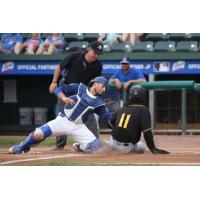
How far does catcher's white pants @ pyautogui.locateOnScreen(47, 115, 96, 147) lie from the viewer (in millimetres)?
5395

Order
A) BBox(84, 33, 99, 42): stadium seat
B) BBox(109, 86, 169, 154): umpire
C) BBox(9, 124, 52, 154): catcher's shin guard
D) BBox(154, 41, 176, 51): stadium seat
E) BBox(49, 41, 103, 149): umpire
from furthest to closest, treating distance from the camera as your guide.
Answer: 1. BBox(84, 33, 99, 42): stadium seat
2. BBox(154, 41, 176, 51): stadium seat
3. BBox(49, 41, 103, 149): umpire
4. BBox(9, 124, 52, 154): catcher's shin guard
5. BBox(109, 86, 169, 154): umpire

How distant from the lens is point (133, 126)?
17.3 feet

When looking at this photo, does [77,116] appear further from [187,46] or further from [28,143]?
→ [187,46]

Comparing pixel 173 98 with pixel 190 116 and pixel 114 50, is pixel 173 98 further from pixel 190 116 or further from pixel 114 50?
pixel 114 50

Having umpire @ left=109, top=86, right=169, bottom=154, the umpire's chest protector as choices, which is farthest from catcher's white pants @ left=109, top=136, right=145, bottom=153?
the umpire's chest protector

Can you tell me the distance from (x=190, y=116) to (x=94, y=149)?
291 cm

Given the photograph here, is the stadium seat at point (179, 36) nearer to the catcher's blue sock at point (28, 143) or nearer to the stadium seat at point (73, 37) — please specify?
the stadium seat at point (73, 37)

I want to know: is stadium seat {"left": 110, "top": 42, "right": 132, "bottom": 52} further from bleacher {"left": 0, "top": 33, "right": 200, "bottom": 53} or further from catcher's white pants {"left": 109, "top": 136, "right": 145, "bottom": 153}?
catcher's white pants {"left": 109, "top": 136, "right": 145, "bottom": 153}

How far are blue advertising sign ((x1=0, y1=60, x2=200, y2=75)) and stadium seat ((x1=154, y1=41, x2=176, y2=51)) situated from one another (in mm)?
191

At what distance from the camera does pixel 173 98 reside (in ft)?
26.9

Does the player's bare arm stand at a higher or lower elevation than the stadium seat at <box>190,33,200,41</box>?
lower

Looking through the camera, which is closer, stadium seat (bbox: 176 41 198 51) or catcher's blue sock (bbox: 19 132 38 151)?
catcher's blue sock (bbox: 19 132 38 151)

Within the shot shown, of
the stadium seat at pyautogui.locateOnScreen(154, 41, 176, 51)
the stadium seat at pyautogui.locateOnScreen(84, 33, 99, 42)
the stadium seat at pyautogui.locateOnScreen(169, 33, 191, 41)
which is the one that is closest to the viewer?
the stadium seat at pyautogui.locateOnScreen(154, 41, 176, 51)

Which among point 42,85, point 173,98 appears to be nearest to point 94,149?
point 173,98
